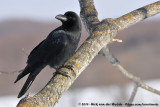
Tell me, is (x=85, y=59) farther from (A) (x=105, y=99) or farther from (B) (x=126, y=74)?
(A) (x=105, y=99)

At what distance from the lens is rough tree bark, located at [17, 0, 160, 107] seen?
196 cm

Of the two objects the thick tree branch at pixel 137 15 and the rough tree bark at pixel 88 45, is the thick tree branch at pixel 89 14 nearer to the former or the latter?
the rough tree bark at pixel 88 45

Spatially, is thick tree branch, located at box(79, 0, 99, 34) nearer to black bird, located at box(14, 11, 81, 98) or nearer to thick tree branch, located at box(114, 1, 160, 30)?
thick tree branch, located at box(114, 1, 160, 30)

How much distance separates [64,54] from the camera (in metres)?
3.78

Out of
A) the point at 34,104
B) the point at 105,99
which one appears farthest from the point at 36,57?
the point at 105,99

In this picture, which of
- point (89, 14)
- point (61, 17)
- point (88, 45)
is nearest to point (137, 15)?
point (89, 14)

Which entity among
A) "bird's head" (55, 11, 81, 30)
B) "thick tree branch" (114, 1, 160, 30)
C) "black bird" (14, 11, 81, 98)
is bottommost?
"black bird" (14, 11, 81, 98)

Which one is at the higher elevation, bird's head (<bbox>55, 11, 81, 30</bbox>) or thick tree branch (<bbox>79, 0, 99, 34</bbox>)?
thick tree branch (<bbox>79, 0, 99, 34</bbox>)

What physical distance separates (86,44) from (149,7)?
2.93ft

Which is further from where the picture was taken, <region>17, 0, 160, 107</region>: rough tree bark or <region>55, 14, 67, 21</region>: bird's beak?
<region>55, 14, 67, 21</region>: bird's beak

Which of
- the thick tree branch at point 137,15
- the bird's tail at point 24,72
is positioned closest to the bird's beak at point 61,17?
the bird's tail at point 24,72

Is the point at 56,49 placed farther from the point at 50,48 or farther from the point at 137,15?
the point at 137,15

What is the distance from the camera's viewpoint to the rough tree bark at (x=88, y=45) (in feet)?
6.43

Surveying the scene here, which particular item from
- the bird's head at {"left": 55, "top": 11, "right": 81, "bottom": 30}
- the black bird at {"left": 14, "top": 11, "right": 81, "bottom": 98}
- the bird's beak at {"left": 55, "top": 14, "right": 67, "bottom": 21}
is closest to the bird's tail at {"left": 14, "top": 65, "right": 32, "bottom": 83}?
the black bird at {"left": 14, "top": 11, "right": 81, "bottom": 98}
